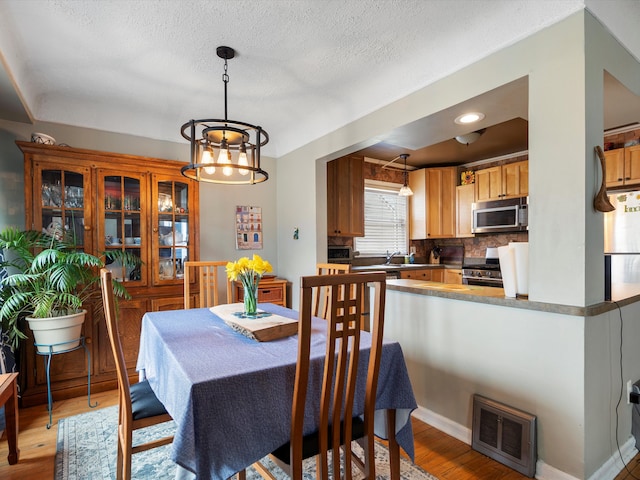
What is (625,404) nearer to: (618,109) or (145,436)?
(618,109)

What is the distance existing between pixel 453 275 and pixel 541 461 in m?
3.41

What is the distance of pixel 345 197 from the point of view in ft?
13.5

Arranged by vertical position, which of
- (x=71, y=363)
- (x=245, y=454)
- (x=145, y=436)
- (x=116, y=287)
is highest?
(x=116, y=287)

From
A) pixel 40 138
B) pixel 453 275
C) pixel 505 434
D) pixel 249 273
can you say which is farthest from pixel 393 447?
pixel 453 275

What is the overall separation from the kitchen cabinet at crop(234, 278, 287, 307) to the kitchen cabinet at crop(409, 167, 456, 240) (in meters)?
2.62

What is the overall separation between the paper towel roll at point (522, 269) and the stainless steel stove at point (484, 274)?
7.95 feet

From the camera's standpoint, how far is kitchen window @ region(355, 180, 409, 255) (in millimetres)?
5035

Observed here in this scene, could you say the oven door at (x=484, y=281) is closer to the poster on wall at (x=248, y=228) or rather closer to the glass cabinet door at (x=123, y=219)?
the poster on wall at (x=248, y=228)

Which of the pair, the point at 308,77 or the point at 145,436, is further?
the point at 308,77

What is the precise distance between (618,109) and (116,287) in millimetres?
3915

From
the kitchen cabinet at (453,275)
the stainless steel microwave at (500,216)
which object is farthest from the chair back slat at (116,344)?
the kitchen cabinet at (453,275)

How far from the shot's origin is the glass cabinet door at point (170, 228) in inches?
121

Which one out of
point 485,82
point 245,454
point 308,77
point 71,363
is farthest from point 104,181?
point 485,82

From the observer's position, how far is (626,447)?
6.29 ft
